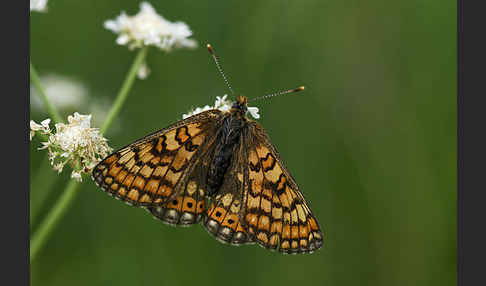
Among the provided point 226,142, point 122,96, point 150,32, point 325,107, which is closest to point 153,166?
point 226,142

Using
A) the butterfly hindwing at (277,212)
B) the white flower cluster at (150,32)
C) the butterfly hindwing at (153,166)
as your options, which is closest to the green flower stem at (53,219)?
the butterfly hindwing at (153,166)

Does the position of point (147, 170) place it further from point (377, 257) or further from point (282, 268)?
point (377, 257)

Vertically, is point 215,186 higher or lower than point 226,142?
lower

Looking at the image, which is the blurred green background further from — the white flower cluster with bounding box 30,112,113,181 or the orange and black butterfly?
the orange and black butterfly

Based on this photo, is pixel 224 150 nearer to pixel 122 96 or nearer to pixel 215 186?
pixel 215 186

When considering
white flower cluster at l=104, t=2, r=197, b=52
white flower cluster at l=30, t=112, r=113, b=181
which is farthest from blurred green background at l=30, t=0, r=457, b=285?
white flower cluster at l=30, t=112, r=113, b=181

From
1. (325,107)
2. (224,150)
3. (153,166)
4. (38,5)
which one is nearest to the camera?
(153,166)

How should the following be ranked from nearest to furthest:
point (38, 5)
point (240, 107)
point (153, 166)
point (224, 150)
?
point (153, 166)
point (224, 150)
point (240, 107)
point (38, 5)

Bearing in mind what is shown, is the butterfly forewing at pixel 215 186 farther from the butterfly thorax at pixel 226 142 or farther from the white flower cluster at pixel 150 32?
the white flower cluster at pixel 150 32
